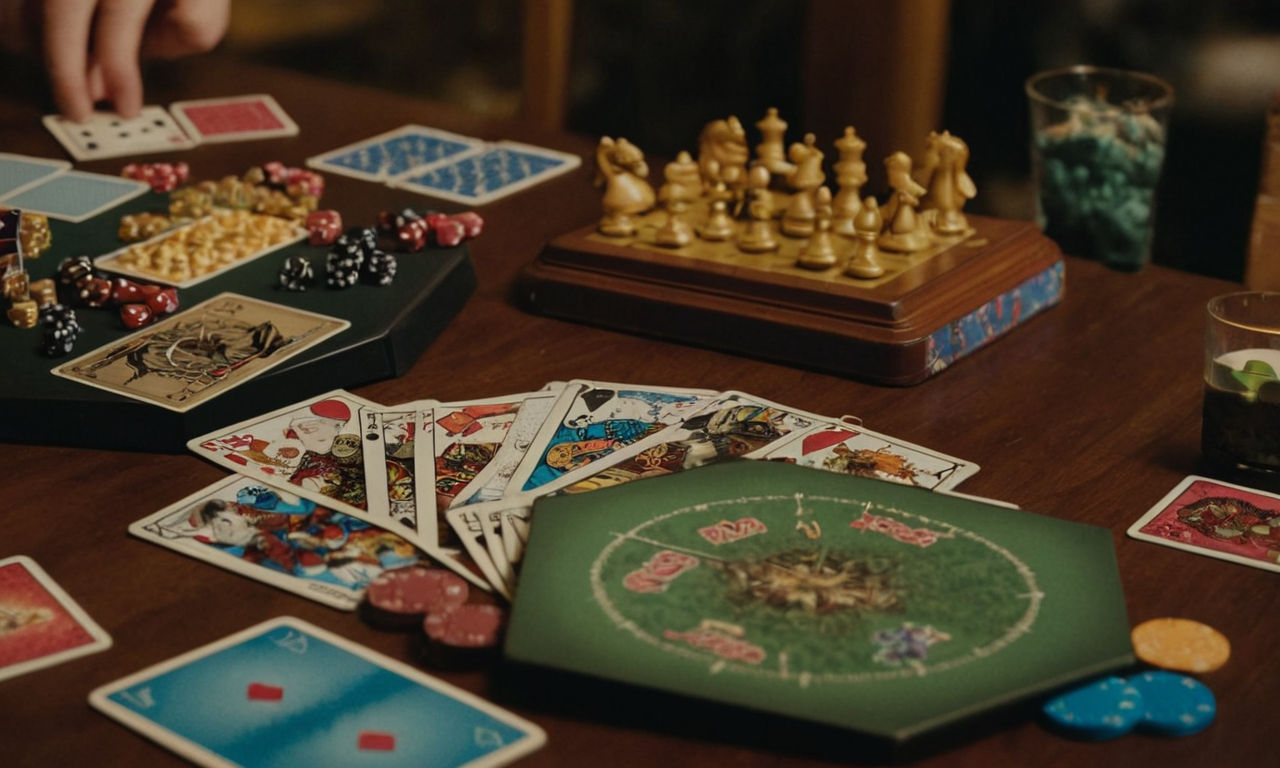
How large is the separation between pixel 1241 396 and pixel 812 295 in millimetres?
398

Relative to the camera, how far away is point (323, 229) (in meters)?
1.59

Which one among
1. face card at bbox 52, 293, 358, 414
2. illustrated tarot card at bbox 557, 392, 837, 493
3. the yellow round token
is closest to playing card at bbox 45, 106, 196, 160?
face card at bbox 52, 293, 358, 414

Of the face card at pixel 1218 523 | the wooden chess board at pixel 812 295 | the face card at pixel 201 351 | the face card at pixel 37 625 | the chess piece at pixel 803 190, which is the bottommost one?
the face card at pixel 37 625

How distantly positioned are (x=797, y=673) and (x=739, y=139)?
32.5 inches

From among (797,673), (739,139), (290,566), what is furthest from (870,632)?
(739,139)

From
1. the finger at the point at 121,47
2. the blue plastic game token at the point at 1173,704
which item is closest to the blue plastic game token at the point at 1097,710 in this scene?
the blue plastic game token at the point at 1173,704

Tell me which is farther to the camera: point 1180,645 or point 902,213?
point 902,213

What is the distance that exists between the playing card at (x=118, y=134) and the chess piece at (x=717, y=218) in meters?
0.90

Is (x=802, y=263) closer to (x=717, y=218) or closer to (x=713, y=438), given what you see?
(x=717, y=218)

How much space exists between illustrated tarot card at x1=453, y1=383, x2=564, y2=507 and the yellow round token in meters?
0.48

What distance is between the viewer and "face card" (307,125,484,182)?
77.2 inches

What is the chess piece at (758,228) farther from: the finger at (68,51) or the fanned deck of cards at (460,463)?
the finger at (68,51)

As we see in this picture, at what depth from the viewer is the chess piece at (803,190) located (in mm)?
1514

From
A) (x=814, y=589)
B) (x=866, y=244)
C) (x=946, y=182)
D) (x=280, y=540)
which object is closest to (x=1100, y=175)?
(x=946, y=182)
